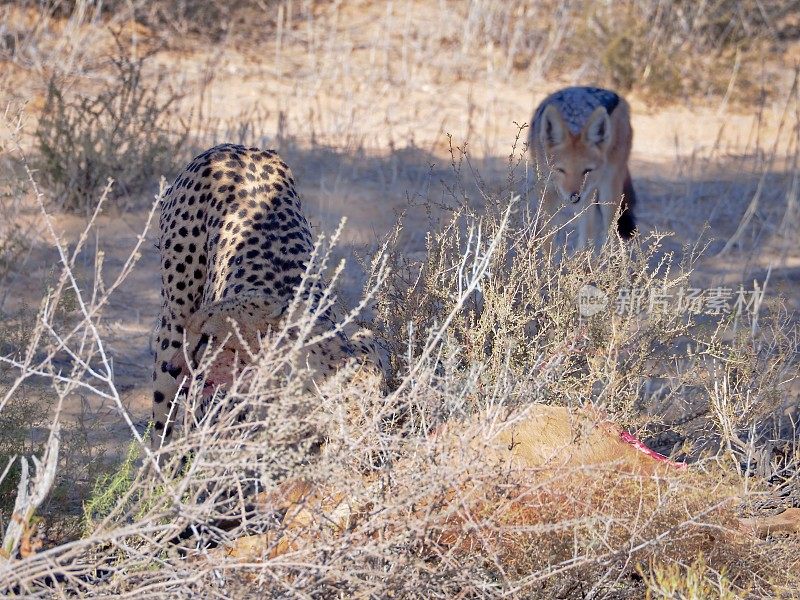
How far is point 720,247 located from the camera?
22.5 ft

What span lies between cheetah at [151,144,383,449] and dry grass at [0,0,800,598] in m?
0.21

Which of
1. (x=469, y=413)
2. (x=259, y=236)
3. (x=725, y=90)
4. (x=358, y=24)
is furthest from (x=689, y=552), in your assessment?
(x=358, y=24)

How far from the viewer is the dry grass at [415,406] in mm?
2572

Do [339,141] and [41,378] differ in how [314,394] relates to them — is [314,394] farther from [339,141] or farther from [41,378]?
[339,141]

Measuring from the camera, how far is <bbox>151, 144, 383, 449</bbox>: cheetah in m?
3.58

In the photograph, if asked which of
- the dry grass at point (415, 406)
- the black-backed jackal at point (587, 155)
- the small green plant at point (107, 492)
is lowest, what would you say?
the small green plant at point (107, 492)

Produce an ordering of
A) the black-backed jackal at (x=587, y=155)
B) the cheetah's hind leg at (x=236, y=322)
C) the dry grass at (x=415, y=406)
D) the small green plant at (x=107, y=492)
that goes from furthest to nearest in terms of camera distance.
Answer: the black-backed jackal at (x=587, y=155) → the cheetah's hind leg at (x=236, y=322) → the small green plant at (x=107, y=492) → the dry grass at (x=415, y=406)

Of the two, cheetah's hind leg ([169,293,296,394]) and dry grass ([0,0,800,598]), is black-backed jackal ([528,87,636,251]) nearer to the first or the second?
dry grass ([0,0,800,598])

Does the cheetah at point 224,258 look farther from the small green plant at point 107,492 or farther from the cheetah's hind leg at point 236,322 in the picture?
the small green plant at point 107,492

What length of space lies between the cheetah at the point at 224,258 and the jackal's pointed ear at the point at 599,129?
2723 mm

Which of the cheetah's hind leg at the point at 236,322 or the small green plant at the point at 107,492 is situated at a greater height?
the cheetah's hind leg at the point at 236,322

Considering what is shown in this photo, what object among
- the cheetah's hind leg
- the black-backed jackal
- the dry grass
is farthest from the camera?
the black-backed jackal

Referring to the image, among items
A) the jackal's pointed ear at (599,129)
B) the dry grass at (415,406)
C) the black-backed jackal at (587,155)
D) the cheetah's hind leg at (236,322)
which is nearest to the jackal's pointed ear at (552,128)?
the black-backed jackal at (587,155)

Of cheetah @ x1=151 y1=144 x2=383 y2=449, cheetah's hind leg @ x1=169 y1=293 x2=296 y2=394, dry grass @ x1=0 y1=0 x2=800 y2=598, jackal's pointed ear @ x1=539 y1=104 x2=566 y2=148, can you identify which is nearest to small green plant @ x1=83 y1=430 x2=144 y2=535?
dry grass @ x1=0 y1=0 x2=800 y2=598
